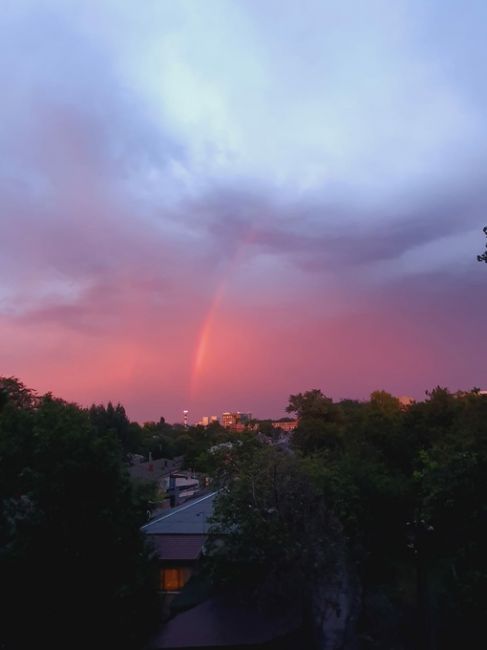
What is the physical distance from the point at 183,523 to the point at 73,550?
985 cm

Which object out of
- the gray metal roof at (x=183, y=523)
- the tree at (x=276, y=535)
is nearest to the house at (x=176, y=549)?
the gray metal roof at (x=183, y=523)

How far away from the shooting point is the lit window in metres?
20.9

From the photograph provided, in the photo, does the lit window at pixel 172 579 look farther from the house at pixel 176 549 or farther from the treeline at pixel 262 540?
the treeline at pixel 262 540

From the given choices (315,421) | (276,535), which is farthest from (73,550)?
(315,421)

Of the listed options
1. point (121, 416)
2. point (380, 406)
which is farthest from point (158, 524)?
point (121, 416)

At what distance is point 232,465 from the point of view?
2056cm

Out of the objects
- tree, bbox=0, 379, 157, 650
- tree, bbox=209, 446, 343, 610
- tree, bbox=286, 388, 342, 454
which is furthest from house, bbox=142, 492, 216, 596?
tree, bbox=286, 388, 342, 454

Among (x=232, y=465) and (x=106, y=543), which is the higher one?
(x=232, y=465)

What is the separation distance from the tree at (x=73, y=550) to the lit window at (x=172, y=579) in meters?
5.28

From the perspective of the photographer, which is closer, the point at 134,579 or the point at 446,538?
the point at 134,579

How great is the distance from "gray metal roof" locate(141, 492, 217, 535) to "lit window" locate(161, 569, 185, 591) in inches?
51.1

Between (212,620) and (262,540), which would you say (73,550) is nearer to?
(212,620)

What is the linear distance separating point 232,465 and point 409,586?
7.70m

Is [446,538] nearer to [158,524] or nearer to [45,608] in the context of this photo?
[158,524]
